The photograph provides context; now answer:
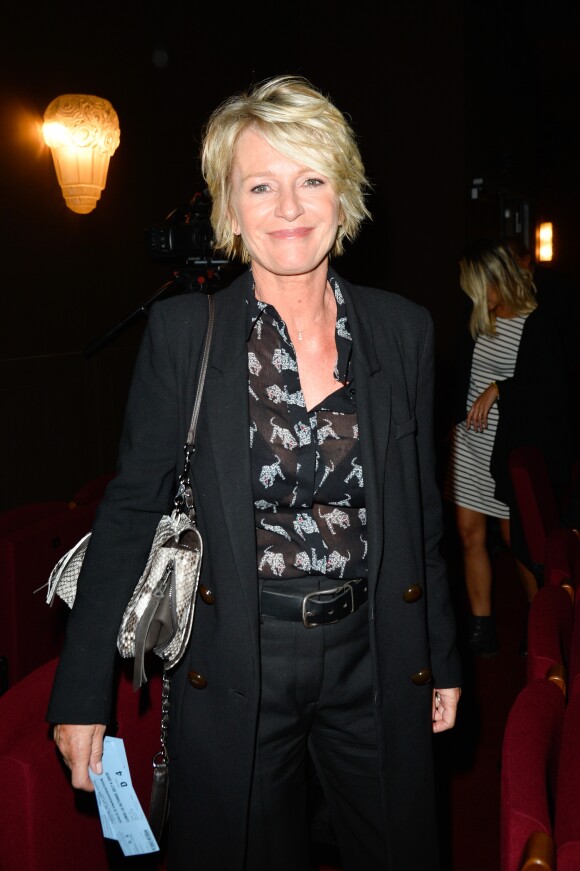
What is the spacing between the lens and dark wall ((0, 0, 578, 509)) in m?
3.57

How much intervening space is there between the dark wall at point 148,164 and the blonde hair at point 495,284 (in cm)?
96

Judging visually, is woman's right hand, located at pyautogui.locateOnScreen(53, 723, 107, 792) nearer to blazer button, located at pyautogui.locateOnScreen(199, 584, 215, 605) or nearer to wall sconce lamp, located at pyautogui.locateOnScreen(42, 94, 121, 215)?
blazer button, located at pyautogui.locateOnScreen(199, 584, 215, 605)

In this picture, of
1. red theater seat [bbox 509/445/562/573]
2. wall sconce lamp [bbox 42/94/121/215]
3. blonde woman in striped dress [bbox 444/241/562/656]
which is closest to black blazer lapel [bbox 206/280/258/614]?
red theater seat [bbox 509/445/562/573]

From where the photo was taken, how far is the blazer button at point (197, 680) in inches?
54.5

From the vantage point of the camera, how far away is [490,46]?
6.69 meters

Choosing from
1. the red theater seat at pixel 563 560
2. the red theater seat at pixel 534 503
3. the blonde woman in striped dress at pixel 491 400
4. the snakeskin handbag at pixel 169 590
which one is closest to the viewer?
the snakeskin handbag at pixel 169 590

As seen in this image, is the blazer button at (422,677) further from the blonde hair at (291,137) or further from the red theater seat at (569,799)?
the blonde hair at (291,137)

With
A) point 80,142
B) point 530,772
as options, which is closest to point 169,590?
point 530,772

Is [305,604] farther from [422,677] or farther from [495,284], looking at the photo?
[495,284]

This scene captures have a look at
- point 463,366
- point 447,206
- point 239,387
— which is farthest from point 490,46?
point 239,387

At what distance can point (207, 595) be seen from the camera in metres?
1.37

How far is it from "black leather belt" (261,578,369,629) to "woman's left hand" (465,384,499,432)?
7.91 ft

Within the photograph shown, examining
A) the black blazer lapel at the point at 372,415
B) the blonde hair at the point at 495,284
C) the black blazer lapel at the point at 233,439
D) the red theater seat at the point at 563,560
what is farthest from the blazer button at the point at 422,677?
the blonde hair at the point at 495,284

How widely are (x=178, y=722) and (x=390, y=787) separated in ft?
1.24
